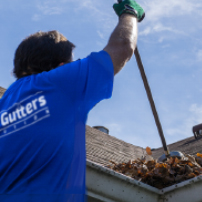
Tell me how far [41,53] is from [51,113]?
0.37 metres

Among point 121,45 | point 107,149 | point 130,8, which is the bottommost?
point 121,45

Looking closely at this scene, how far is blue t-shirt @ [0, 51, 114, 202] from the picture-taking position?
1607 mm

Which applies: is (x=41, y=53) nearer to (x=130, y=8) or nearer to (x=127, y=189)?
(x=130, y=8)

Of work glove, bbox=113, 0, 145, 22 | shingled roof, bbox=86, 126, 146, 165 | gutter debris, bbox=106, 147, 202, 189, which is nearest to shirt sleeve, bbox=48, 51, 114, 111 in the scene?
work glove, bbox=113, 0, 145, 22

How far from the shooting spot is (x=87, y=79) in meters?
1.78

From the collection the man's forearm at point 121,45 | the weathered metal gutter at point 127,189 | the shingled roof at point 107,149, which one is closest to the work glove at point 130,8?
the man's forearm at point 121,45

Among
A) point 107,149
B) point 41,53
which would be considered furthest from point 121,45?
point 107,149

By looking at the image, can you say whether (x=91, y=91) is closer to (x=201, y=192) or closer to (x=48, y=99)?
(x=48, y=99)

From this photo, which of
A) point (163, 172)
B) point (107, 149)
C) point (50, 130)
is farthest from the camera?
point (107, 149)

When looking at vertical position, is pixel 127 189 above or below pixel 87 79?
below

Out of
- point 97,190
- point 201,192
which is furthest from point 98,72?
point 201,192

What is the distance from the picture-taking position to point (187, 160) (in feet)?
12.9

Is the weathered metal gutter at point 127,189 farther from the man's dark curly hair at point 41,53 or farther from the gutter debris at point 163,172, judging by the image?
the man's dark curly hair at point 41,53

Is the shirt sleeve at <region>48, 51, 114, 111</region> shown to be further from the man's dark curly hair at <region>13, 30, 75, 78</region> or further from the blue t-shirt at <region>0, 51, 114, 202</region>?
the man's dark curly hair at <region>13, 30, 75, 78</region>
